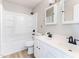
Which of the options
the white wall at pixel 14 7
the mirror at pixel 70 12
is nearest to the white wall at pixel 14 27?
the white wall at pixel 14 7

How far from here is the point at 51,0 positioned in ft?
9.50

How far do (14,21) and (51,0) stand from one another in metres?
1.79

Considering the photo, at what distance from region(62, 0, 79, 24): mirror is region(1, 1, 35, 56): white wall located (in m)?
2.21

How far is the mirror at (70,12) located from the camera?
1.85 metres

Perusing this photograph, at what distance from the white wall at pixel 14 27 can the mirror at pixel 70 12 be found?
7.26 ft

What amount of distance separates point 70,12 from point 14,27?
97.8 inches

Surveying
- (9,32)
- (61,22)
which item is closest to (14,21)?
(9,32)

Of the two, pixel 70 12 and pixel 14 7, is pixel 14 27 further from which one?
pixel 70 12

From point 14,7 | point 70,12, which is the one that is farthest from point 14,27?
point 70,12

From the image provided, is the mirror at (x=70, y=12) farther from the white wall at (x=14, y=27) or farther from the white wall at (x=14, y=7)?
the white wall at (x=14, y=7)

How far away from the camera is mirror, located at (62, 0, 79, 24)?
6.08 feet

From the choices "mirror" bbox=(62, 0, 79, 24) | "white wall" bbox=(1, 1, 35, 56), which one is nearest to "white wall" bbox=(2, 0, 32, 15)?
"white wall" bbox=(1, 1, 35, 56)

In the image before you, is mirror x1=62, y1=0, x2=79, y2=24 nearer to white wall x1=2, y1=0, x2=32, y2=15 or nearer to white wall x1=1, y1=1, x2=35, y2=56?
white wall x1=1, y1=1, x2=35, y2=56

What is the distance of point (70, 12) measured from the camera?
2.05 meters
